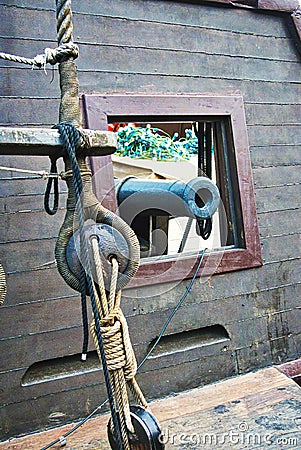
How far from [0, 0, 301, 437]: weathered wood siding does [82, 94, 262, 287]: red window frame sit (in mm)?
42

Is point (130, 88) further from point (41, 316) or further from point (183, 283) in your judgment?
point (41, 316)

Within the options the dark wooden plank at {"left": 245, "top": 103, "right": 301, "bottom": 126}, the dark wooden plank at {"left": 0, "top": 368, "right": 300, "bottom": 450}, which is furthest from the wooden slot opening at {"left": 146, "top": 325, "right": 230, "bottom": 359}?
the dark wooden plank at {"left": 245, "top": 103, "right": 301, "bottom": 126}

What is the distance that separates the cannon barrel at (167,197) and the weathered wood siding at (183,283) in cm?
28

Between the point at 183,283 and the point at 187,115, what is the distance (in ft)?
1.89

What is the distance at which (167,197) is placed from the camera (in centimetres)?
171

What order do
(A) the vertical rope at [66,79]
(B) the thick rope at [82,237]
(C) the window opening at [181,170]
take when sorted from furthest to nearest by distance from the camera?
1. (C) the window opening at [181,170]
2. (A) the vertical rope at [66,79]
3. (B) the thick rope at [82,237]

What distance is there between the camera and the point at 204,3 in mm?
1807

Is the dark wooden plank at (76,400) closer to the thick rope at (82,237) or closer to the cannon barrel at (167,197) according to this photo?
the cannon barrel at (167,197)

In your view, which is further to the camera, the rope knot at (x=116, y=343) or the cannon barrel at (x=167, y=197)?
the cannon barrel at (x=167, y=197)

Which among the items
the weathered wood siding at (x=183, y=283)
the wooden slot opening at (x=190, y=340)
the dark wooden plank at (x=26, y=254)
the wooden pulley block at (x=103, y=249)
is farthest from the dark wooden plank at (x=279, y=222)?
the wooden pulley block at (x=103, y=249)

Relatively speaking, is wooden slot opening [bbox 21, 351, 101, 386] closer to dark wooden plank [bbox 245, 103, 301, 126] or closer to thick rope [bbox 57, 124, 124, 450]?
thick rope [bbox 57, 124, 124, 450]

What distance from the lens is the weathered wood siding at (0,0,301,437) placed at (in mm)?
1486

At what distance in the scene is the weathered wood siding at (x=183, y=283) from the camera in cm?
149

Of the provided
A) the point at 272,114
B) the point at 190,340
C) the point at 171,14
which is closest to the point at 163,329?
the point at 190,340
